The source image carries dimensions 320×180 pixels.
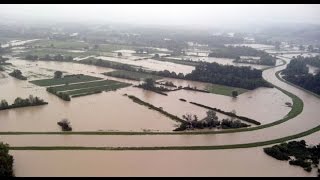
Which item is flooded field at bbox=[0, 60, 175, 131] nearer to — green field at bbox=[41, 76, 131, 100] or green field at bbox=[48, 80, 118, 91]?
green field at bbox=[41, 76, 131, 100]

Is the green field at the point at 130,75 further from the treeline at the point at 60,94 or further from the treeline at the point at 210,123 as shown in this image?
the treeline at the point at 210,123

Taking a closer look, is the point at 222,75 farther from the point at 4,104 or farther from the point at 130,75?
the point at 4,104

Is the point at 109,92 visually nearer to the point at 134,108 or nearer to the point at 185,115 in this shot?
the point at 134,108

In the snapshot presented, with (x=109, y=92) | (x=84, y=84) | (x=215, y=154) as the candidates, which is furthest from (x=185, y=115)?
(x=84, y=84)

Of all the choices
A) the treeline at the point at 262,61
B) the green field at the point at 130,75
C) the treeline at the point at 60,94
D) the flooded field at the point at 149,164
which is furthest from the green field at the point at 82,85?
the treeline at the point at 262,61

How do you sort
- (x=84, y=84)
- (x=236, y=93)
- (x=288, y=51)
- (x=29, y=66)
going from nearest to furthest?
(x=236, y=93) < (x=84, y=84) < (x=29, y=66) < (x=288, y=51)

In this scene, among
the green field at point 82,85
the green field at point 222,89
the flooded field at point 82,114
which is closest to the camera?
the flooded field at point 82,114
